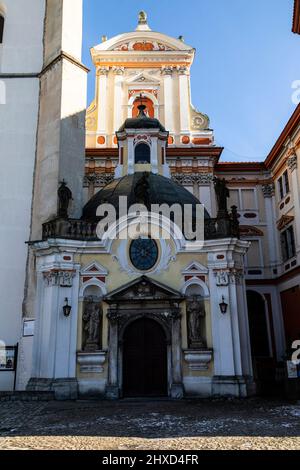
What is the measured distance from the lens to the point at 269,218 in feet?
103

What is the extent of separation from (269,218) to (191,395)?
17.2 m

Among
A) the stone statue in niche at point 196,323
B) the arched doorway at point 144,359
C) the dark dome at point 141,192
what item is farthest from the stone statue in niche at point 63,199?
the stone statue in niche at point 196,323

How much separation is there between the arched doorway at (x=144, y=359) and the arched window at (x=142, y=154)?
10692 millimetres

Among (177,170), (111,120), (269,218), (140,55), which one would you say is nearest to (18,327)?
(177,170)

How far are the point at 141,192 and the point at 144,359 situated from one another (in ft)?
22.4

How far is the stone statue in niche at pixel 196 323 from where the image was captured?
17828 mm

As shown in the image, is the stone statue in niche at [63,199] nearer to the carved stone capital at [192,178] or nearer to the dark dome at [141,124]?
the dark dome at [141,124]

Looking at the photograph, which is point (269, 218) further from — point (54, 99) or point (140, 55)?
point (54, 99)

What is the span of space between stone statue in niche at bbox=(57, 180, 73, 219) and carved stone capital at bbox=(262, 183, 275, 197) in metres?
16.7

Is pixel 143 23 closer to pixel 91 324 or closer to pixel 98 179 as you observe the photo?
pixel 98 179

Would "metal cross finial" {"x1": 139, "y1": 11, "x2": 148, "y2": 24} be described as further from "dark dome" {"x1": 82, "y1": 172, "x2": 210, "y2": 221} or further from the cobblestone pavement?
the cobblestone pavement

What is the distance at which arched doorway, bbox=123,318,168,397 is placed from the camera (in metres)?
17.6

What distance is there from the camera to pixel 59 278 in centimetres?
1820

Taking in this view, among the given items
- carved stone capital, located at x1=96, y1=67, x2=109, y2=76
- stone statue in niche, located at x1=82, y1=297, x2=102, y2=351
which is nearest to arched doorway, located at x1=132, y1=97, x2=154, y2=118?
carved stone capital, located at x1=96, y1=67, x2=109, y2=76
